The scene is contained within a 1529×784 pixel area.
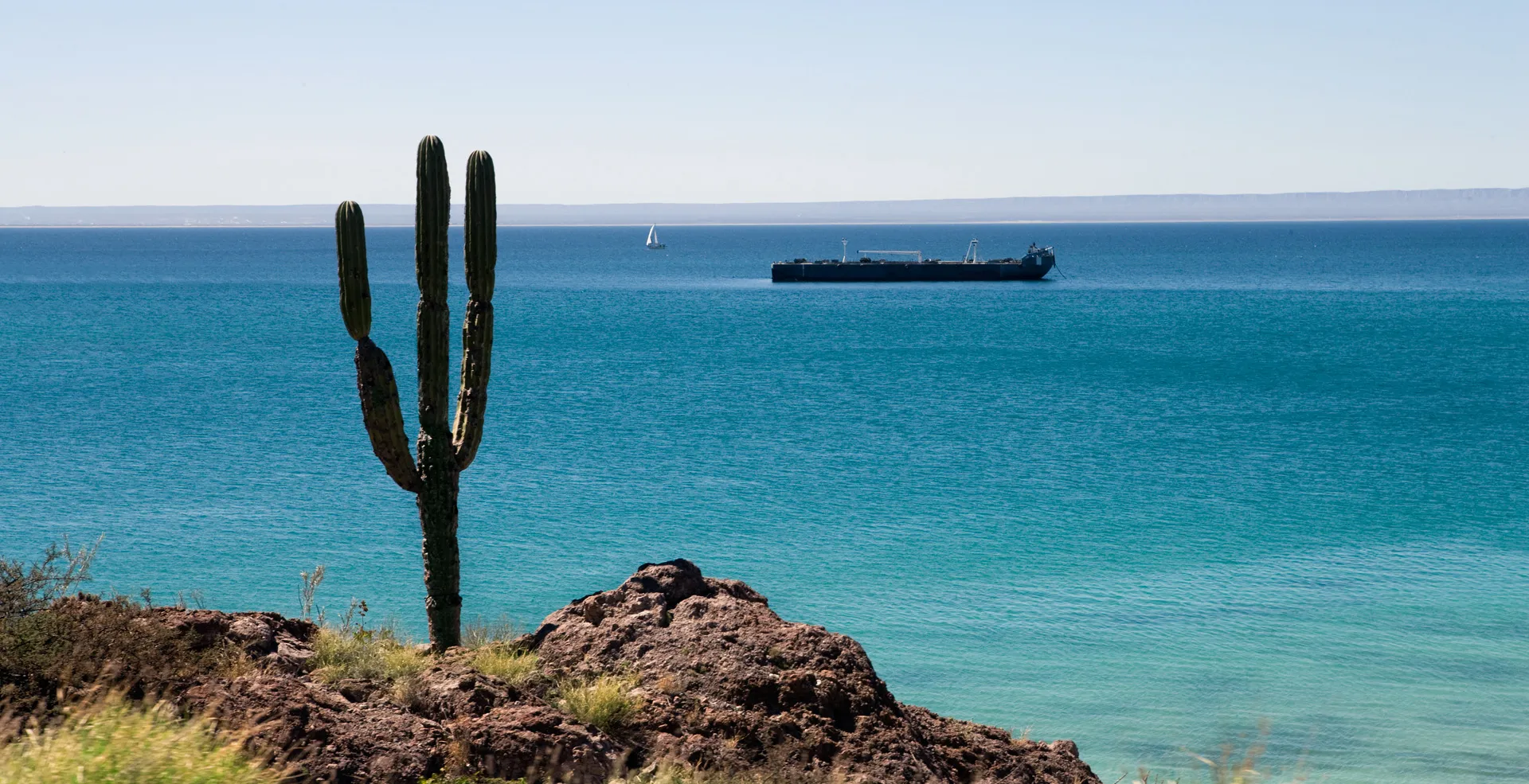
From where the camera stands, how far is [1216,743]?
12.8 m

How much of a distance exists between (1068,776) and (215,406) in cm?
3323

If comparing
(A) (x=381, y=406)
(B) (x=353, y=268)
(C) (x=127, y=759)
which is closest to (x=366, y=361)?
(A) (x=381, y=406)

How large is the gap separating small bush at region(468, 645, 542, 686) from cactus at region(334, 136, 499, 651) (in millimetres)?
1409

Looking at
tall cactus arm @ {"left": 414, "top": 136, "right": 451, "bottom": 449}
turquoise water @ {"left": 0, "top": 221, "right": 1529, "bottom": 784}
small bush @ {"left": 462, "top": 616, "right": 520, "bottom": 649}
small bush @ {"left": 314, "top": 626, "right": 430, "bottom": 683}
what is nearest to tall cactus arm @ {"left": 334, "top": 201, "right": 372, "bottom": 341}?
tall cactus arm @ {"left": 414, "top": 136, "right": 451, "bottom": 449}

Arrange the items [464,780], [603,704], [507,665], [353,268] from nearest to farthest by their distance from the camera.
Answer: [464,780]
[603,704]
[507,665]
[353,268]

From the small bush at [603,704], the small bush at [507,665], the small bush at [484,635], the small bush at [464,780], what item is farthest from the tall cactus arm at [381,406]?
the small bush at [464,780]

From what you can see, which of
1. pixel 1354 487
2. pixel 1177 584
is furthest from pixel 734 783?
pixel 1354 487

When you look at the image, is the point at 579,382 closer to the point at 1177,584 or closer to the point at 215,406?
the point at 215,406

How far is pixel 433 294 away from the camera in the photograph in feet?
32.6

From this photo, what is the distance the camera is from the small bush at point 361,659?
8.23 meters

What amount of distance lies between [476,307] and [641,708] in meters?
4.18

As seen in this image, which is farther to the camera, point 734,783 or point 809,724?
point 809,724

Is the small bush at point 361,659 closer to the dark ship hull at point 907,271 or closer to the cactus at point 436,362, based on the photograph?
the cactus at point 436,362

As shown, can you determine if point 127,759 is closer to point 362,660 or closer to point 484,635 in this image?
point 362,660
